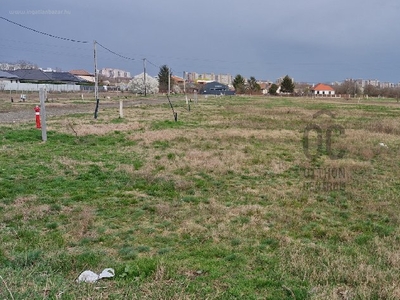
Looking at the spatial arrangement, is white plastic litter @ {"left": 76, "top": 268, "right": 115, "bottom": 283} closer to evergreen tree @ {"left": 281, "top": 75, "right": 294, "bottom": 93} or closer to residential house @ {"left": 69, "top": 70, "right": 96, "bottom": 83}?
evergreen tree @ {"left": 281, "top": 75, "right": 294, "bottom": 93}

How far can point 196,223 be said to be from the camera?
5289 mm

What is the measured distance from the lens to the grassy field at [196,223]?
343 cm

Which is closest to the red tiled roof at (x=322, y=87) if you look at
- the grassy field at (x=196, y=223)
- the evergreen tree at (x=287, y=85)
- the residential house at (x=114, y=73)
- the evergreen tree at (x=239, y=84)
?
the evergreen tree at (x=287, y=85)

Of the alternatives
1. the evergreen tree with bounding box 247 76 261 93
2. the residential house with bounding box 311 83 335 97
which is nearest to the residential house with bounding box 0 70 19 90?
the evergreen tree with bounding box 247 76 261 93

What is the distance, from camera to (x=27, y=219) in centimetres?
521

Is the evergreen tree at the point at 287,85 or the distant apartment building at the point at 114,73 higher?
the distant apartment building at the point at 114,73

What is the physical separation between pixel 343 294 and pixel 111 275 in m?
2.43

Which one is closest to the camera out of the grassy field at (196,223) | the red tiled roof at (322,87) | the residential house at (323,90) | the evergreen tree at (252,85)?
the grassy field at (196,223)

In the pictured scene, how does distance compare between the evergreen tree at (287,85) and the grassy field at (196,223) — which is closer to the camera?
the grassy field at (196,223)

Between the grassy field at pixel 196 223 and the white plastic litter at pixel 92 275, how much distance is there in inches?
3.7

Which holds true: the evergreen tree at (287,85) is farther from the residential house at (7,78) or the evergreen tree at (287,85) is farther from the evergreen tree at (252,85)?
the residential house at (7,78)

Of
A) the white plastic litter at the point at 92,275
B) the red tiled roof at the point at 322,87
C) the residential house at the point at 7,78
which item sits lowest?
the white plastic litter at the point at 92,275

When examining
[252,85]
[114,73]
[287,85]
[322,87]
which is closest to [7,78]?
[252,85]

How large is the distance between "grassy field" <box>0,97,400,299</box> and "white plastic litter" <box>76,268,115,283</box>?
94 millimetres
